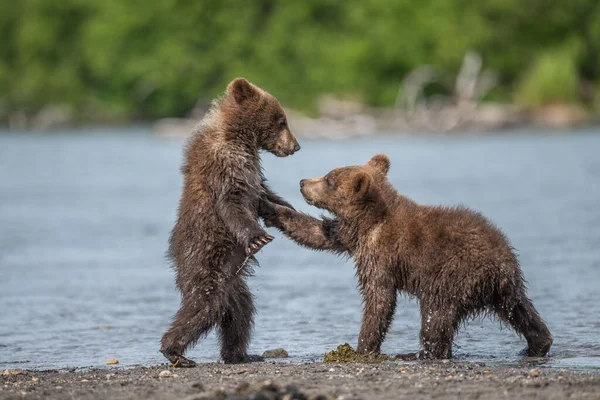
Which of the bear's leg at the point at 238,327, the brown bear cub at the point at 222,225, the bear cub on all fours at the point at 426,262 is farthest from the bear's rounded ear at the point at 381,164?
the bear's leg at the point at 238,327

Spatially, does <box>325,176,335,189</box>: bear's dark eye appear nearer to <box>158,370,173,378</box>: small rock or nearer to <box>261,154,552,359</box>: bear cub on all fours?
<box>261,154,552,359</box>: bear cub on all fours

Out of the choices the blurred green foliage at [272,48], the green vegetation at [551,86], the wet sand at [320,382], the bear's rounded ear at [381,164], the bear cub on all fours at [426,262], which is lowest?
the wet sand at [320,382]

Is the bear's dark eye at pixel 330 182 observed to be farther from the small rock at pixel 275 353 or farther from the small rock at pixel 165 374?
the small rock at pixel 165 374

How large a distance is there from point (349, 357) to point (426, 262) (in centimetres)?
97

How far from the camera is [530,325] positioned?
8.76 m

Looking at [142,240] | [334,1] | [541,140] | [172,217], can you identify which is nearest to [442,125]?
[541,140]

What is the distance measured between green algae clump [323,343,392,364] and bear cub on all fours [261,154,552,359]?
69mm

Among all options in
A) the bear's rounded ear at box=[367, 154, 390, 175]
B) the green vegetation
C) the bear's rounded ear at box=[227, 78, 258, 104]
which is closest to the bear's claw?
the bear's rounded ear at box=[227, 78, 258, 104]

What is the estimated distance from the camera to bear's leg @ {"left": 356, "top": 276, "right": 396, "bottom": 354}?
8.67 meters

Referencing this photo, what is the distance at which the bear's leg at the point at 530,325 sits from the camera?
8.68 m

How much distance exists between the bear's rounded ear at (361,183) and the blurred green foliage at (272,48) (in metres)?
48.8

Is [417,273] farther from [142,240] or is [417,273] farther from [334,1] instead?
[334,1]

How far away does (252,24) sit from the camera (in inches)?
3214

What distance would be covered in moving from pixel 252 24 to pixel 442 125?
2960 centimetres
